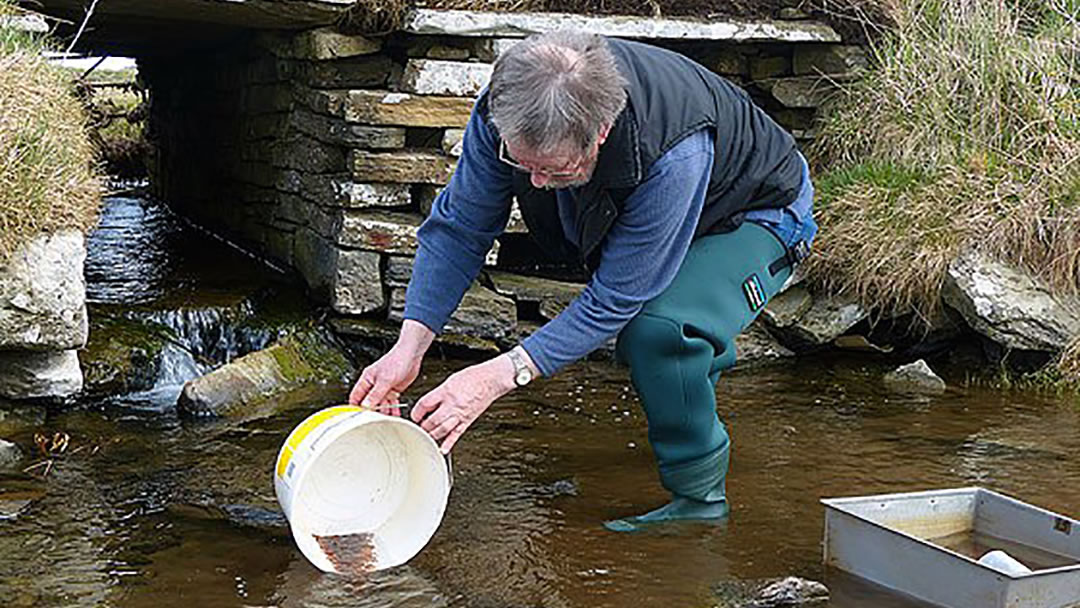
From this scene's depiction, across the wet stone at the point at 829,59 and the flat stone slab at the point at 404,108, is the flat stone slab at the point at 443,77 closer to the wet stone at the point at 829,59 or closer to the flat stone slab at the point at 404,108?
the flat stone slab at the point at 404,108

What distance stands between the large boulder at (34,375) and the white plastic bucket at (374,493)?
183 cm

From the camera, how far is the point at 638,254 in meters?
3.64

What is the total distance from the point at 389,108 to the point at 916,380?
2718mm

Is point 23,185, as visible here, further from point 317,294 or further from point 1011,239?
point 1011,239

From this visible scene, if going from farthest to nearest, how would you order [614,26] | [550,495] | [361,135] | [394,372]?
[614,26] → [361,135] → [550,495] → [394,372]

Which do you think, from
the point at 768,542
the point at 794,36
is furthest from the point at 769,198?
the point at 794,36

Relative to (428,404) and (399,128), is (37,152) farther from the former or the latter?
(428,404)

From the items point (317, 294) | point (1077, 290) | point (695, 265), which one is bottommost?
point (317, 294)

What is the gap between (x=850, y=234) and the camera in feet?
22.8

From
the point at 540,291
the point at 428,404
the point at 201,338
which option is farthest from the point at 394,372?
the point at 540,291

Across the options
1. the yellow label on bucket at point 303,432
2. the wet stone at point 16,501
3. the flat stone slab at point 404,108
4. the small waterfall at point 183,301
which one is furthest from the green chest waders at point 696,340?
the flat stone slab at point 404,108

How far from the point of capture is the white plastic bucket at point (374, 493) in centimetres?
379

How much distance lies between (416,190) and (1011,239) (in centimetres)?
281

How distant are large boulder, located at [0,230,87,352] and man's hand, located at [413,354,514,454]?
6.78 feet
